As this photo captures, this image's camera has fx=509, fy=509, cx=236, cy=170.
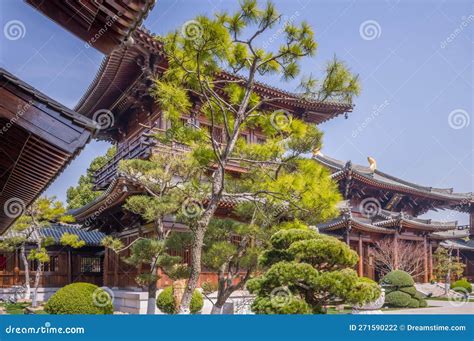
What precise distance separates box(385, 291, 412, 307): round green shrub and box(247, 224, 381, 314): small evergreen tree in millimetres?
9978

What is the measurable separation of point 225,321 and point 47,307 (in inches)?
183

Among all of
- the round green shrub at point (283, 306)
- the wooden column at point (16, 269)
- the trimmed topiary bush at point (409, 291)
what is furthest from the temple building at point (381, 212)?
the wooden column at point (16, 269)

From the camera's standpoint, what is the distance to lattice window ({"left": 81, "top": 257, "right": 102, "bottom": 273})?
23.0m

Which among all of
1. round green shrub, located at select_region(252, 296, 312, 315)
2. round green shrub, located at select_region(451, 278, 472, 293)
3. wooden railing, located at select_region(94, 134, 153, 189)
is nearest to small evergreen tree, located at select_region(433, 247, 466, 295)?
round green shrub, located at select_region(451, 278, 472, 293)

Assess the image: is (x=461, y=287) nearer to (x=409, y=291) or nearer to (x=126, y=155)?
(x=409, y=291)

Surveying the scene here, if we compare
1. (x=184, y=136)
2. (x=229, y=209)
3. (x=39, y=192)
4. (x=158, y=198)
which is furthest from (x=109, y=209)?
(x=39, y=192)

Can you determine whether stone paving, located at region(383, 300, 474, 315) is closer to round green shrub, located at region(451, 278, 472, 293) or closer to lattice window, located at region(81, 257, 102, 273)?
round green shrub, located at region(451, 278, 472, 293)

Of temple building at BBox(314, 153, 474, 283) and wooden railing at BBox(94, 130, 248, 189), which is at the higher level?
wooden railing at BBox(94, 130, 248, 189)

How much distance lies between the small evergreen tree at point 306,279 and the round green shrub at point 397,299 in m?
9.98

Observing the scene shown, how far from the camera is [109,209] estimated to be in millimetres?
16656

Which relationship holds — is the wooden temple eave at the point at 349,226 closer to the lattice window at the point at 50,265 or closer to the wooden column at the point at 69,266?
the wooden column at the point at 69,266

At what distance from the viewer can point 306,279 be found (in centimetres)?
871

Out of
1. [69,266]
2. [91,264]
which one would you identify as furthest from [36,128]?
[91,264]

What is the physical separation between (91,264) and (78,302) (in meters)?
13.0
